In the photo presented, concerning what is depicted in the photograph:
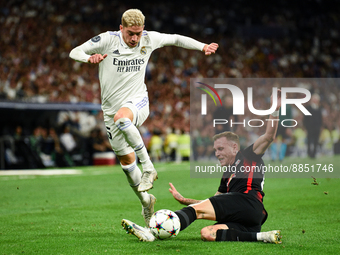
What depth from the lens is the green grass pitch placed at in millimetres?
5227

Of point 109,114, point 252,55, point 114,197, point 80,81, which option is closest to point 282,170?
point 114,197

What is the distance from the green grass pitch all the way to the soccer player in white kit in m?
1.08

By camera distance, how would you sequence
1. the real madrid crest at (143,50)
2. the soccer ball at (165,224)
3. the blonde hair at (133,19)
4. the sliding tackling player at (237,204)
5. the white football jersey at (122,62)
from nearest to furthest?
the soccer ball at (165,224)
the sliding tackling player at (237,204)
the blonde hair at (133,19)
the white football jersey at (122,62)
the real madrid crest at (143,50)

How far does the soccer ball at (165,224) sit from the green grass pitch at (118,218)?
0.15 metres

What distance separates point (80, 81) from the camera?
25.0 metres

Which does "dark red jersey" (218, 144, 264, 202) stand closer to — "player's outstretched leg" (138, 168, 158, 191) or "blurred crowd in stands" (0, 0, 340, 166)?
"player's outstretched leg" (138, 168, 158, 191)

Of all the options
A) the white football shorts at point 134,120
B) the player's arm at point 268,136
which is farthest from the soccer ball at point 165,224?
the white football shorts at point 134,120

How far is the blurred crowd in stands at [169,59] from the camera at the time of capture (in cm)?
2075

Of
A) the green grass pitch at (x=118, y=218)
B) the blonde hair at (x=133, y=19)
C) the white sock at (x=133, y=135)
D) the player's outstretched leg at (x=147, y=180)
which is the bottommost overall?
the green grass pitch at (x=118, y=218)

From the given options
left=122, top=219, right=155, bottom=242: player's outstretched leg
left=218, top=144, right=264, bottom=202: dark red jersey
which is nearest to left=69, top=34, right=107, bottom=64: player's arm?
left=122, top=219, right=155, bottom=242: player's outstretched leg

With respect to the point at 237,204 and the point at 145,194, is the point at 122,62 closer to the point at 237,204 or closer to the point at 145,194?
the point at 145,194

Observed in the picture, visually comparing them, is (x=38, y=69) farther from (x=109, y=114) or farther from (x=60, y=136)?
(x=109, y=114)

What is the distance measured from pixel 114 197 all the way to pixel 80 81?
15.5m

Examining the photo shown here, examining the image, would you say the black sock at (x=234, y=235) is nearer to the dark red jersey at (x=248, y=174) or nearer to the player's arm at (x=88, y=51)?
the dark red jersey at (x=248, y=174)
